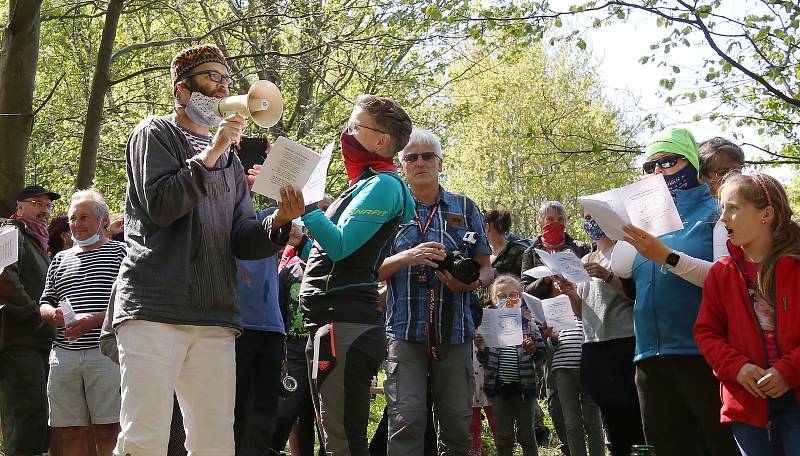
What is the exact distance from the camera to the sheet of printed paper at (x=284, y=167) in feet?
12.9

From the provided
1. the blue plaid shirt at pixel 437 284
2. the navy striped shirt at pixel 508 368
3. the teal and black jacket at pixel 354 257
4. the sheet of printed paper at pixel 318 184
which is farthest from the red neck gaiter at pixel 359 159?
the navy striped shirt at pixel 508 368

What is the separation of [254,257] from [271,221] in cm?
19

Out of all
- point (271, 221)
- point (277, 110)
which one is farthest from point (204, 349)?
point (277, 110)

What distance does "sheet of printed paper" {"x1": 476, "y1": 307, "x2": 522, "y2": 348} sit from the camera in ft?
22.8

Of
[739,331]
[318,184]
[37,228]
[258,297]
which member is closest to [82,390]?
[258,297]

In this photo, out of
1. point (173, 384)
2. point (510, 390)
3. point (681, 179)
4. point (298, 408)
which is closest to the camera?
point (173, 384)

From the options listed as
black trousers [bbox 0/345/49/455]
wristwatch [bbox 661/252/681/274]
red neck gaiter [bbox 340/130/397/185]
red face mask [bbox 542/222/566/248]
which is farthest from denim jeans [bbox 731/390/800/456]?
black trousers [bbox 0/345/49/455]

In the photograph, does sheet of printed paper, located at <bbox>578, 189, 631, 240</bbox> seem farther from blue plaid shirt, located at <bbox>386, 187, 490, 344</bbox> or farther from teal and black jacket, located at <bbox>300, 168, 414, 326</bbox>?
blue plaid shirt, located at <bbox>386, 187, 490, 344</bbox>

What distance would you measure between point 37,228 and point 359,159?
415cm

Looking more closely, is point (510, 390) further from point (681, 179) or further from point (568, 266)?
point (681, 179)

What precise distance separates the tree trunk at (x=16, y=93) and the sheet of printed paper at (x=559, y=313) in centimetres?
549

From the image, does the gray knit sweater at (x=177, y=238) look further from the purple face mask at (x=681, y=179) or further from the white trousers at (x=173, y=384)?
the purple face mask at (x=681, y=179)

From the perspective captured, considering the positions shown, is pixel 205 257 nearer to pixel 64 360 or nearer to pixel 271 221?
pixel 271 221

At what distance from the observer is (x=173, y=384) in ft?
12.6
